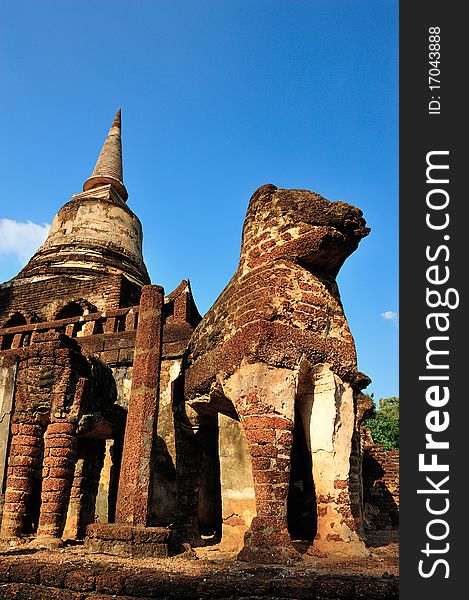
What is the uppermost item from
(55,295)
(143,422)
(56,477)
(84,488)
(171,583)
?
(55,295)

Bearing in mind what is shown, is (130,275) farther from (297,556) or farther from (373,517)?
(297,556)

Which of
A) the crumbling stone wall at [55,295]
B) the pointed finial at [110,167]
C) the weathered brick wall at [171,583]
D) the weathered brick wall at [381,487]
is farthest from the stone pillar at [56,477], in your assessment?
the pointed finial at [110,167]

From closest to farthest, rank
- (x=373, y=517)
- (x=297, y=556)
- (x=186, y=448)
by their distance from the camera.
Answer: (x=297, y=556) → (x=186, y=448) → (x=373, y=517)

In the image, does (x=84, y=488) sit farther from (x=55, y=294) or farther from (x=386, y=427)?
(x=386, y=427)

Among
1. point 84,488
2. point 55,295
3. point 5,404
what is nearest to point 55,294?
point 55,295

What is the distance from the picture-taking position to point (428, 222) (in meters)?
4.10

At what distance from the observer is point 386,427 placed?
30.0 meters

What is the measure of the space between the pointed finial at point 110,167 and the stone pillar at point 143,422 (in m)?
→ 19.9

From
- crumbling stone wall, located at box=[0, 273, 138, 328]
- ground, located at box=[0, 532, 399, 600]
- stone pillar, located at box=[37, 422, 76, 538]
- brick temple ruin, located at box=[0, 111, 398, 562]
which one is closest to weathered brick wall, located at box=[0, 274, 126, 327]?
crumbling stone wall, located at box=[0, 273, 138, 328]

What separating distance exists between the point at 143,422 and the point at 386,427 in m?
25.9

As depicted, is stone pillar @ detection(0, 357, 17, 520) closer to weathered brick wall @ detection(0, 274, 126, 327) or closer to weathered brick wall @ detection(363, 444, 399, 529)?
weathered brick wall @ detection(0, 274, 126, 327)

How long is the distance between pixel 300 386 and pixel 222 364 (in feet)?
3.32

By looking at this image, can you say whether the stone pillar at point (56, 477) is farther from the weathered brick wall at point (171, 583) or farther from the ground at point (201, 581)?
the weathered brick wall at point (171, 583)

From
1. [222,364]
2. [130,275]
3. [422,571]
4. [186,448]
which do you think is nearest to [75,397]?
[186,448]
